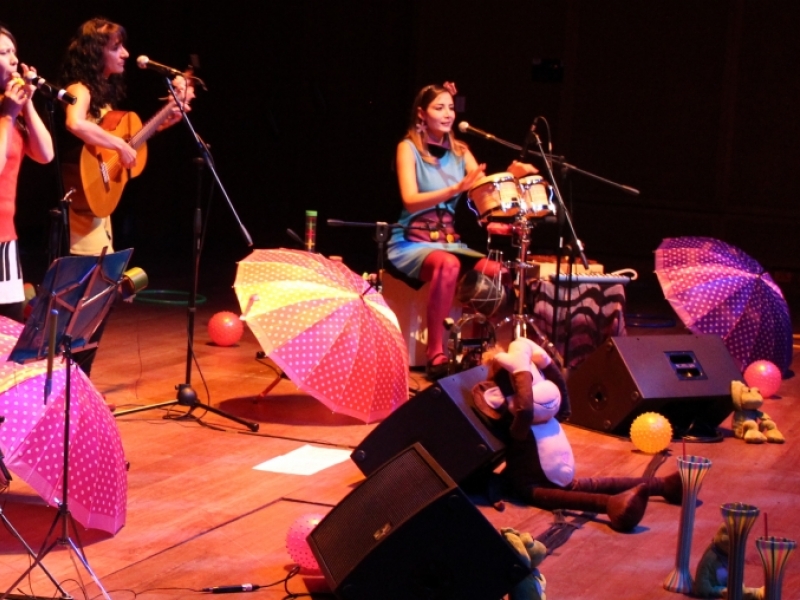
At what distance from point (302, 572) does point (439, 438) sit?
92 cm

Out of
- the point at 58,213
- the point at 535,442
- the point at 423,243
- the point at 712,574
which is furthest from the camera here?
the point at 423,243

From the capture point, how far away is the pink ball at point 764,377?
6.71 m

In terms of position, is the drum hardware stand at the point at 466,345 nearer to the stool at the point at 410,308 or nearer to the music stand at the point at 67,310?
the stool at the point at 410,308

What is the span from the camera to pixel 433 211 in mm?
7031

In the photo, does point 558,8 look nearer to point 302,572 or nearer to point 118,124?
point 118,124

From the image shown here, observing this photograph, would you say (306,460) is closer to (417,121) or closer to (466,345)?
(466,345)

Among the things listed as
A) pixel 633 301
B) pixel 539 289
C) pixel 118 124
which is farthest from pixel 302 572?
pixel 633 301

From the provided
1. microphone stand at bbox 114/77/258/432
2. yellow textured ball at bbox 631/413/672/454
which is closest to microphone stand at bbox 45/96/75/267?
microphone stand at bbox 114/77/258/432

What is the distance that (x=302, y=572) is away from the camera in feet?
12.5

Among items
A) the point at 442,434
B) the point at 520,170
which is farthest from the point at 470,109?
the point at 442,434

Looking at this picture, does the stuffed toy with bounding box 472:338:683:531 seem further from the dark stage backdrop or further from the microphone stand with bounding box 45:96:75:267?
the dark stage backdrop

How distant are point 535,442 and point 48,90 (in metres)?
2.25

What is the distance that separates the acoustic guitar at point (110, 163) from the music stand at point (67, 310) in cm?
231

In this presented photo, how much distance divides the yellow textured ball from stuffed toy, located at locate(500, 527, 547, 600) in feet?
6.72
